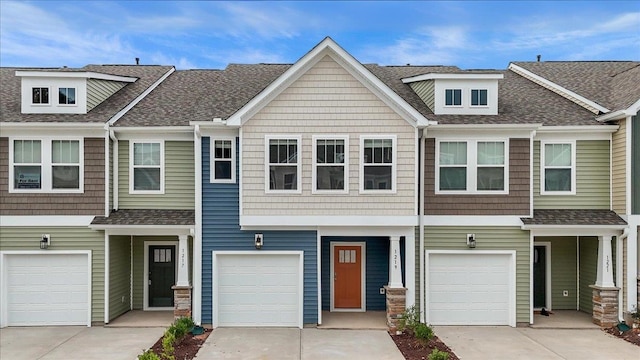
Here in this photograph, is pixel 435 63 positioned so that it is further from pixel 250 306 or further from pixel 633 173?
pixel 250 306

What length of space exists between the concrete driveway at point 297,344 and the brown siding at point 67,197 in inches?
185

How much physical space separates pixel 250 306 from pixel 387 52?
43.6ft

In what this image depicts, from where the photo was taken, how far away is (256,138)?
41.7 ft

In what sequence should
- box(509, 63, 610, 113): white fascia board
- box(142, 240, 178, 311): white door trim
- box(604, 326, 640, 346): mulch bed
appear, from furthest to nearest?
box(142, 240, 178, 311): white door trim < box(509, 63, 610, 113): white fascia board < box(604, 326, 640, 346): mulch bed

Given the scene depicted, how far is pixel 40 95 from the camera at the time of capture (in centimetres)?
1392

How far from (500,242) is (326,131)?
541cm

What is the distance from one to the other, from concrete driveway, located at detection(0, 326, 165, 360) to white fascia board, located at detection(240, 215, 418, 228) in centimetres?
352

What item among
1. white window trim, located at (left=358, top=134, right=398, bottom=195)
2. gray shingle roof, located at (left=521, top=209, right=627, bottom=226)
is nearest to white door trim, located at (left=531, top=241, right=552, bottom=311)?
gray shingle roof, located at (left=521, top=209, right=627, bottom=226)

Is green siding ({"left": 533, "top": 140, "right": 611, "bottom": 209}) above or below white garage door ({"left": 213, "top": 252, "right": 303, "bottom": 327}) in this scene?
above

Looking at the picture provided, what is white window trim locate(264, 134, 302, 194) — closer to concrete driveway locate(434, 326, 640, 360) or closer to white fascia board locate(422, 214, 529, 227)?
white fascia board locate(422, 214, 529, 227)

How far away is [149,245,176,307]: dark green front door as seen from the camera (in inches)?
591

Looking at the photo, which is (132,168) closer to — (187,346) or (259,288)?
(259,288)

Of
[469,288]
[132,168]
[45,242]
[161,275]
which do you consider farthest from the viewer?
[161,275]

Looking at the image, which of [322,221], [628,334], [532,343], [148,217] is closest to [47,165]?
[148,217]
